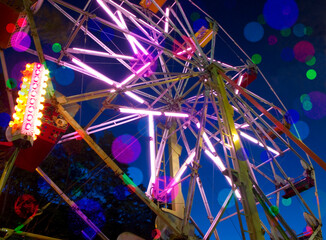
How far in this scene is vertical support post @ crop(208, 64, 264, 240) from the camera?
7.06 m

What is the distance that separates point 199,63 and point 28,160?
8722 mm

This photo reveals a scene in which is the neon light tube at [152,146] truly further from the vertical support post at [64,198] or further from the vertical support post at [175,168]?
the vertical support post at [64,198]

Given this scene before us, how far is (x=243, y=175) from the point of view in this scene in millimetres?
8047

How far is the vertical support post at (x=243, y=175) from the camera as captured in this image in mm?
7059

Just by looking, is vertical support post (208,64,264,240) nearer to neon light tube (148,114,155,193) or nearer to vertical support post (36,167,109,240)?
neon light tube (148,114,155,193)

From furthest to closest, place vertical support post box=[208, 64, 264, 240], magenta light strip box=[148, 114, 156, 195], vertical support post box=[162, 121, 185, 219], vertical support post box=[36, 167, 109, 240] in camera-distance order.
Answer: magenta light strip box=[148, 114, 156, 195], vertical support post box=[162, 121, 185, 219], vertical support post box=[36, 167, 109, 240], vertical support post box=[208, 64, 264, 240]

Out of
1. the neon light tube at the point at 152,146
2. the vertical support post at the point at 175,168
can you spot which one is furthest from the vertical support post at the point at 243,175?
the vertical support post at the point at 175,168

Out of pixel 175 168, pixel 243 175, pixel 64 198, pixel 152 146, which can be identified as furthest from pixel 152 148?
pixel 243 175

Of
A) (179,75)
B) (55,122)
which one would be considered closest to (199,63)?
(179,75)

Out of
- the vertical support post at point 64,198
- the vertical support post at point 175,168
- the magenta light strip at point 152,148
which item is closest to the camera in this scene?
the vertical support post at point 64,198

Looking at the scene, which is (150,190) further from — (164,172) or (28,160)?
(28,160)

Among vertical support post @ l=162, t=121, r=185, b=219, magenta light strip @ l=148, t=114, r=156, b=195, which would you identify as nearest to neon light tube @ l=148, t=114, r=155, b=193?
magenta light strip @ l=148, t=114, r=156, b=195

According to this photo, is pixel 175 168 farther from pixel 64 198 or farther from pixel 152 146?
pixel 64 198

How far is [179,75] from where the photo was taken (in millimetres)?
11875
